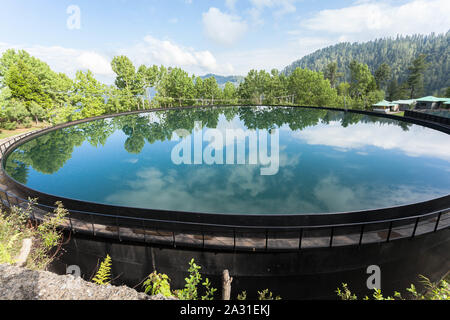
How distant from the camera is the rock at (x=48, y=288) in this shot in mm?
3488

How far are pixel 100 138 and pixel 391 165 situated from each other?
33.8 metres

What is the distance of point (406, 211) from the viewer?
32.3 ft

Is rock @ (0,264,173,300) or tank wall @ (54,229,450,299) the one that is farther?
tank wall @ (54,229,450,299)

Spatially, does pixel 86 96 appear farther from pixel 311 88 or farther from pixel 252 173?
pixel 311 88

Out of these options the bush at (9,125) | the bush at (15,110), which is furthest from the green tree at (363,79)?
the bush at (9,125)

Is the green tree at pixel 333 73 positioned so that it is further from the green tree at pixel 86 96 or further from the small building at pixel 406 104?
the green tree at pixel 86 96

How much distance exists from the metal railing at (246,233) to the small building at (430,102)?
6259 cm

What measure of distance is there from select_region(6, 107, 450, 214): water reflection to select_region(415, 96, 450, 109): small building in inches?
1328

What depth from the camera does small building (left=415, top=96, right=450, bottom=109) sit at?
5349 centimetres

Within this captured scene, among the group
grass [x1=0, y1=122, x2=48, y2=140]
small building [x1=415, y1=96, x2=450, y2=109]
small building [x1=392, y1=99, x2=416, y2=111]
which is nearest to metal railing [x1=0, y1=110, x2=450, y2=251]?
grass [x1=0, y1=122, x2=48, y2=140]

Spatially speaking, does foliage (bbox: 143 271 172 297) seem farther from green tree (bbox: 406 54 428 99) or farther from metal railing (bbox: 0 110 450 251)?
green tree (bbox: 406 54 428 99)
